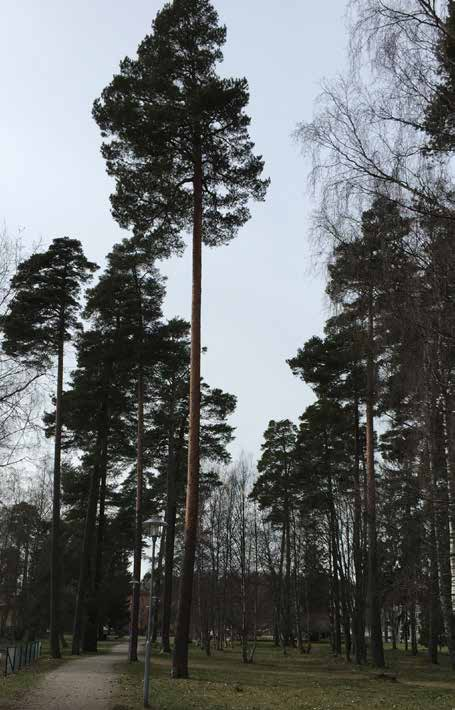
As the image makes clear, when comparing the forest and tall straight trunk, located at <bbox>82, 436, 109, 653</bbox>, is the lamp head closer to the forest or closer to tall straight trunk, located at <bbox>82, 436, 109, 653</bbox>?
the forest

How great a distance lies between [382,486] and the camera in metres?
20.4

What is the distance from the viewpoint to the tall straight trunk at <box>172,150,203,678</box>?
1517 cm

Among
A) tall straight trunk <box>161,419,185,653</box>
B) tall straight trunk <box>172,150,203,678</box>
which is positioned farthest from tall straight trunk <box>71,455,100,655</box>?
tall straight trunk <box>172,150,203,678</box>

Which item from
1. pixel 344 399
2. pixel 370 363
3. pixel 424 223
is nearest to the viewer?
pixel 424 223

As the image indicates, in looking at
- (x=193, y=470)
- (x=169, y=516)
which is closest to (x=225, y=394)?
(x=169, y=516)

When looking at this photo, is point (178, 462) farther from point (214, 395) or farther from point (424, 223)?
point (424, 223)

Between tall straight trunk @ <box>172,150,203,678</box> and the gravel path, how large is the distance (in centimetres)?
182

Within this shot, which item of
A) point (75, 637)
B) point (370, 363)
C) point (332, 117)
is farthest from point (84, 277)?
point (332, 117)

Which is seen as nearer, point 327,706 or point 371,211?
point 371,211

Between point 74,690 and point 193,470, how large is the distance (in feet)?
17.6

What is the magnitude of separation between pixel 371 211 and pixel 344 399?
804 inches

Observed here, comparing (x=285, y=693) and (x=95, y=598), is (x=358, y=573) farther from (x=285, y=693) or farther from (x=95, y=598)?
(x=285, y=693)

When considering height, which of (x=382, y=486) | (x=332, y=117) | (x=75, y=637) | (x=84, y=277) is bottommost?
(x=75, y=637)

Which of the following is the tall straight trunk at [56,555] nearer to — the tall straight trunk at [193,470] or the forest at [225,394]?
the forest at [225,394]
